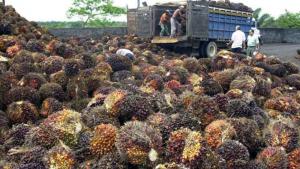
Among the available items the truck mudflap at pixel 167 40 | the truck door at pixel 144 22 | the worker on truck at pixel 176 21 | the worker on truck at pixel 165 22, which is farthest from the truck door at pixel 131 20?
the worker on truck at pixel 176 21

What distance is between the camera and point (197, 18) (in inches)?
742

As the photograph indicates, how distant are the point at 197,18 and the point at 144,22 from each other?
2953 mm

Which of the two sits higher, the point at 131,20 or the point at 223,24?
the point at 131,20

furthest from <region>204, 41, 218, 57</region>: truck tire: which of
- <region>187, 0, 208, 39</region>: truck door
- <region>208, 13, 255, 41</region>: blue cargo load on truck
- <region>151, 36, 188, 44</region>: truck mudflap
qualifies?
<region>151, 36, 188, 44</region>: truck mudflap

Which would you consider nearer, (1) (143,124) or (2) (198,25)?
(1) (143,124)

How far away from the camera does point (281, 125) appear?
4453 mm

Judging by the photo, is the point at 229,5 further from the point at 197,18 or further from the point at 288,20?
the point at 288,20

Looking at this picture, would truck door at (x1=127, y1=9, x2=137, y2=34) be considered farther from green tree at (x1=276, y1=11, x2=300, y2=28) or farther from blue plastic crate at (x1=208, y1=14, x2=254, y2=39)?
green tree at (x1=276, y1=11, x2=300, y2=28)

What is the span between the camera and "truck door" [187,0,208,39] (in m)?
18.8

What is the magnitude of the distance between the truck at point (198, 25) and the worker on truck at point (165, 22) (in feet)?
1.11

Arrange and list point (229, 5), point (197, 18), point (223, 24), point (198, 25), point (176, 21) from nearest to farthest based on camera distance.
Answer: point (197, 18) → point (198, 25) → point (176, 21) → point (223, 24) → point (229, 5)

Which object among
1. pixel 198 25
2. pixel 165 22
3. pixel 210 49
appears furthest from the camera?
pixel 210 49

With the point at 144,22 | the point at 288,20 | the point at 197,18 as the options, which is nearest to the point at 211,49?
the point at 197,18

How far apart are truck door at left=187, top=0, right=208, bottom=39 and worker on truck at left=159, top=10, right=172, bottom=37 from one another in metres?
1.16
